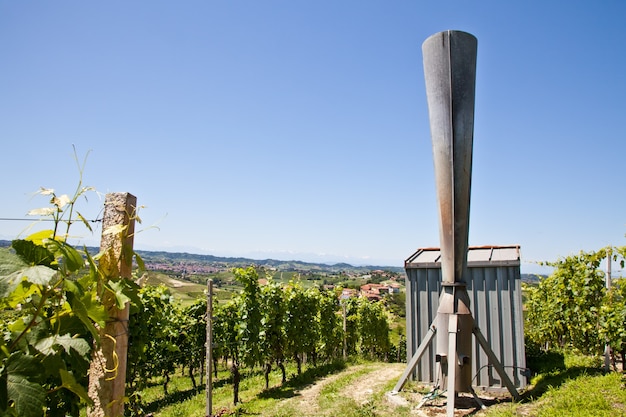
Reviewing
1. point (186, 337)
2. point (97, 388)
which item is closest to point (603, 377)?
point (97, 388)

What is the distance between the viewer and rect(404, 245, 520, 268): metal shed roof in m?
7.29

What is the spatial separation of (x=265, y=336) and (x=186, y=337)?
3630 millimetres

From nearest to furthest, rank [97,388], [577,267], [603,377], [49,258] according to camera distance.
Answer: [49,258] < [97,388] < [603,377] < [577,267]

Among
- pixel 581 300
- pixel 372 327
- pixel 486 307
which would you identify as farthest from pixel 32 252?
pixel 372 327

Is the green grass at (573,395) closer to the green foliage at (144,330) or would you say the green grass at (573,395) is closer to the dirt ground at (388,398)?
the dirt ground at (388,398)

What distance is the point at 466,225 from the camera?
596cm

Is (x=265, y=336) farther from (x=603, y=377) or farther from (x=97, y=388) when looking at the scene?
(x=97, y=388)

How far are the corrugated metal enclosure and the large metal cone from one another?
172cm

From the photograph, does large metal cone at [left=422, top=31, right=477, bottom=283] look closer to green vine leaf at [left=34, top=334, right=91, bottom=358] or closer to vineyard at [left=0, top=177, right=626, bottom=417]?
vineyard at [left=0, top=177, right=626, bottom=417]

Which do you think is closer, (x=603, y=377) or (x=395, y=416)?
(x=395, y=416)

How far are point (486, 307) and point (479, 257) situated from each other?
0.95 m

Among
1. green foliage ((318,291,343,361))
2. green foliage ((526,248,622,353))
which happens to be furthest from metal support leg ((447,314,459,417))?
green foliage ((318,291,343,361))

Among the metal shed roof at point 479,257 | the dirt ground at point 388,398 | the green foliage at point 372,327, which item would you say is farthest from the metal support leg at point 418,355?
the green foliage at point 372,327

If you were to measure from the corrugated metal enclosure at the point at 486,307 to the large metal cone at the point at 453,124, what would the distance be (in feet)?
5.63
